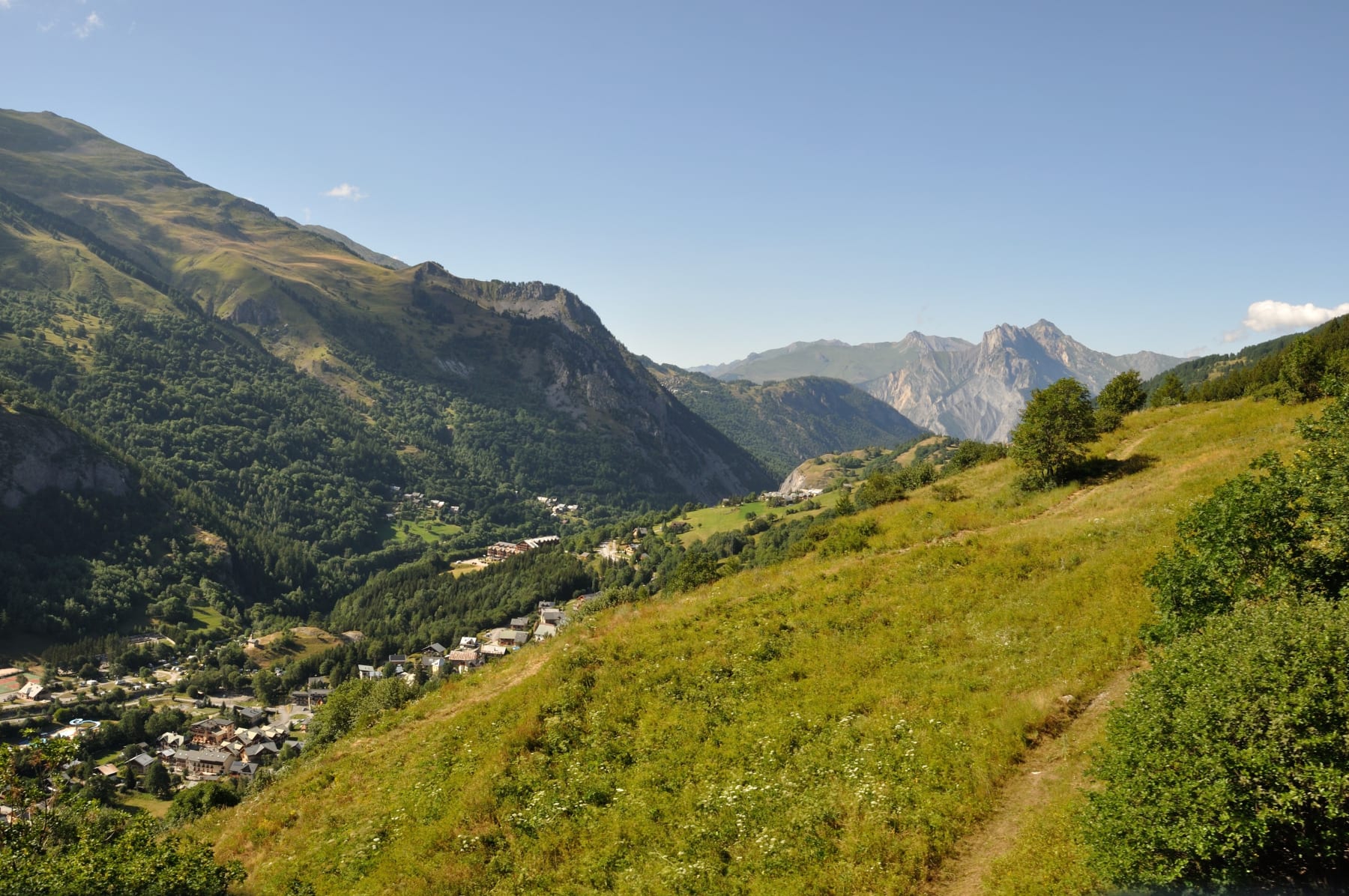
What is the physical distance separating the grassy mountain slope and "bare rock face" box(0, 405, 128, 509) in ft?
Answer: 764

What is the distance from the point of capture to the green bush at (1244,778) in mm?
10016

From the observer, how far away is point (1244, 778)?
1023cm

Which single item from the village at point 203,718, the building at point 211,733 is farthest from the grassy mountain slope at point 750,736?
the building at point 211,733

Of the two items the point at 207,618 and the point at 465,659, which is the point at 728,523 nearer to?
the point at 465,659

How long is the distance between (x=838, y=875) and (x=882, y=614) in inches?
533

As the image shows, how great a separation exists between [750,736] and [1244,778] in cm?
1237

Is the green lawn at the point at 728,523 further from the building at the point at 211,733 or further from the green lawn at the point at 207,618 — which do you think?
the green lawn at the point at 207,618

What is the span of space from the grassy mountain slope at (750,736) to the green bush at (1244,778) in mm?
4444

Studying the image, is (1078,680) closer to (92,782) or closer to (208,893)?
(208,893)

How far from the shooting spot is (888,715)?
745 inches

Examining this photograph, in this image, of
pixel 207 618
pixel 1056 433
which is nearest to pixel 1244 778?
pixel 1056 433

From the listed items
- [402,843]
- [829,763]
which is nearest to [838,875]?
[829,763]

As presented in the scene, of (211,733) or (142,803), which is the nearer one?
(142,803)

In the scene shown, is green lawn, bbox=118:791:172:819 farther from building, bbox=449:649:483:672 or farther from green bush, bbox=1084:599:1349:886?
green bush, bbox=1084:599:1349:886
